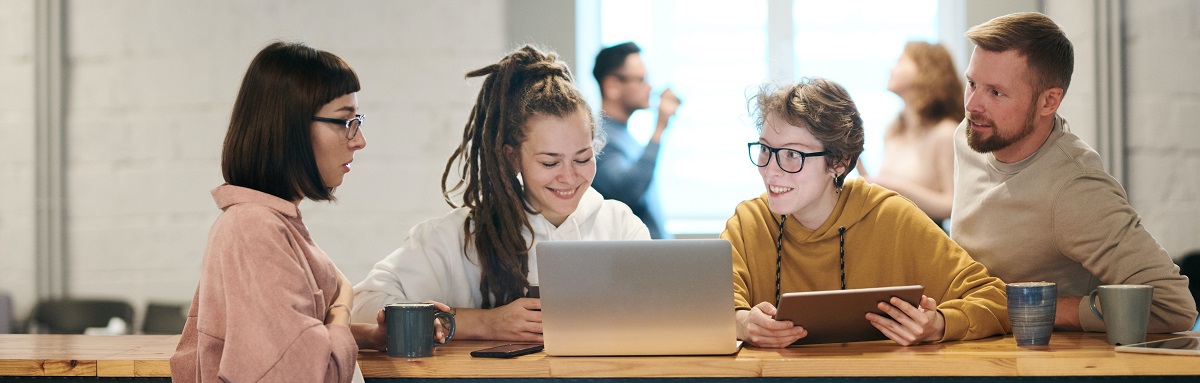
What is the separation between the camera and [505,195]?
6.05ft

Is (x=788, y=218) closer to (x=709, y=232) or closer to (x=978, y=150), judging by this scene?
(x=978, y=150)

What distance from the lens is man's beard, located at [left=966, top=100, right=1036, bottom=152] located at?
178 centimetres

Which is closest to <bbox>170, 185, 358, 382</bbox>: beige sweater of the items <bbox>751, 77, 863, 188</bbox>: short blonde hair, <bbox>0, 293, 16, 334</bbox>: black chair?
<bbox>751, 77, 863, 188</bbox>: short blonde hair

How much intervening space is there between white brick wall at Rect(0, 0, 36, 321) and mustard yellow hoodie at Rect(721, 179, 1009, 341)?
7.97 feet

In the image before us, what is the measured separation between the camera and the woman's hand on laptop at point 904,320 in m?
1.45

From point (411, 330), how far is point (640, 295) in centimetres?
31

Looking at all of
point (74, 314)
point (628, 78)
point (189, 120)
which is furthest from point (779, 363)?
point (74, 314)

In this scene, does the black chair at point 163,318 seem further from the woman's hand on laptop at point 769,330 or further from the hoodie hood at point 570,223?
the woman's hand on laptop at point 769,330

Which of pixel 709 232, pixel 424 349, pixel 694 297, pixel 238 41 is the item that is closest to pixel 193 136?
pixel 238 41

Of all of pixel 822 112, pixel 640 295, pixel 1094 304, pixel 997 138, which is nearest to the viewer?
pixel 640 295

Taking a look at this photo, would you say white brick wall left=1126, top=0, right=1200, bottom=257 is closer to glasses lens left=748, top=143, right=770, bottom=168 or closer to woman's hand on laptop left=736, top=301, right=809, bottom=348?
glasses lens left=748, top=143, right=770, bottom=168

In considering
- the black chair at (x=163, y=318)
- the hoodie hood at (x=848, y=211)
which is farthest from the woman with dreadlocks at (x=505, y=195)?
the black chair at (x=163, y=318)

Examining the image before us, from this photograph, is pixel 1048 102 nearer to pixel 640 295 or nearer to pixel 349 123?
pixel 640 295

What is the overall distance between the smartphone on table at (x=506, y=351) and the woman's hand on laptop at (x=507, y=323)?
84mm
